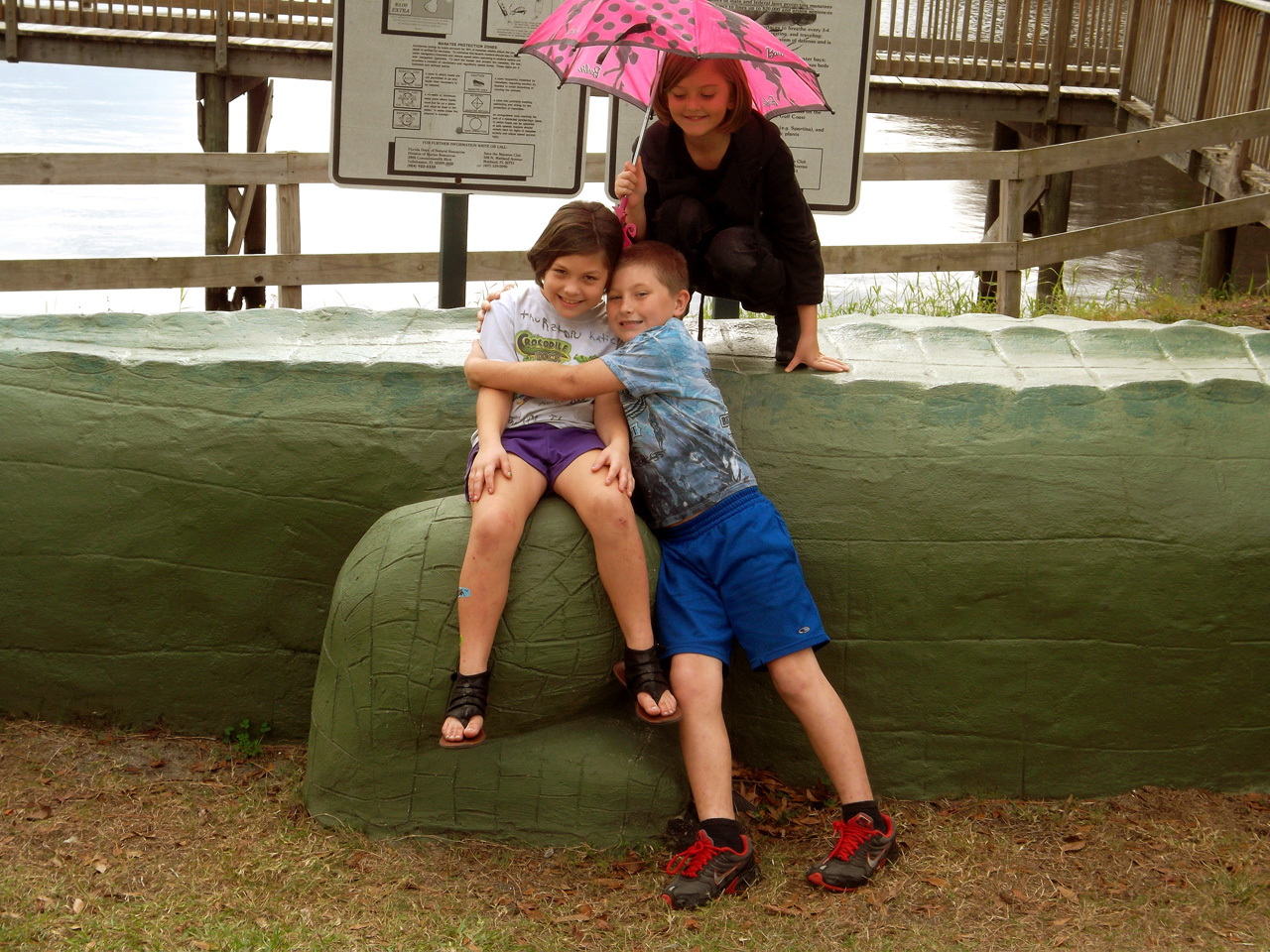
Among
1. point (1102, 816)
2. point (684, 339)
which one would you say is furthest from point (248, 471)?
point (1102, 816)

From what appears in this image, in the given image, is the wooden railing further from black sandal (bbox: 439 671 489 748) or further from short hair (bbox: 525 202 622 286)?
black sandal (bbox: 439 671 489 748)

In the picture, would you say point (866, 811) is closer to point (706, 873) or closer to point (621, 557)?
point (706, 873)

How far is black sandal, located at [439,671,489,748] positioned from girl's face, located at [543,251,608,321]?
90cm

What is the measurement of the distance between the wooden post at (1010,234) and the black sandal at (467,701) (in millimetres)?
4273

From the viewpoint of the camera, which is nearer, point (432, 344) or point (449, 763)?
point (449, 763)

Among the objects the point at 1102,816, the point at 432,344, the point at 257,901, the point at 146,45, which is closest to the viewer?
the point at 257,901

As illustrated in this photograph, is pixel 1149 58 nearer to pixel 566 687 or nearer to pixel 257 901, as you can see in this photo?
pixel 566 687

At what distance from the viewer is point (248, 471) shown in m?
3.41

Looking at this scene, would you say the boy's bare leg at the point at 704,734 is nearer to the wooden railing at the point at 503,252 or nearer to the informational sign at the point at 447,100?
the informational sign at the point at 447,100

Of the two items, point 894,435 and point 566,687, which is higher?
point 894,435

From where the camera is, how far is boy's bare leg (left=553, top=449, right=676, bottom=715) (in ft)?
9.74

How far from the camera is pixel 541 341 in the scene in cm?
319

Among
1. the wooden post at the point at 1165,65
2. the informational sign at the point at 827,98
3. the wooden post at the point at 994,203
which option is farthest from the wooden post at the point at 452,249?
the wooden post at the point at 1165,65

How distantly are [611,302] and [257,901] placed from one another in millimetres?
1600
